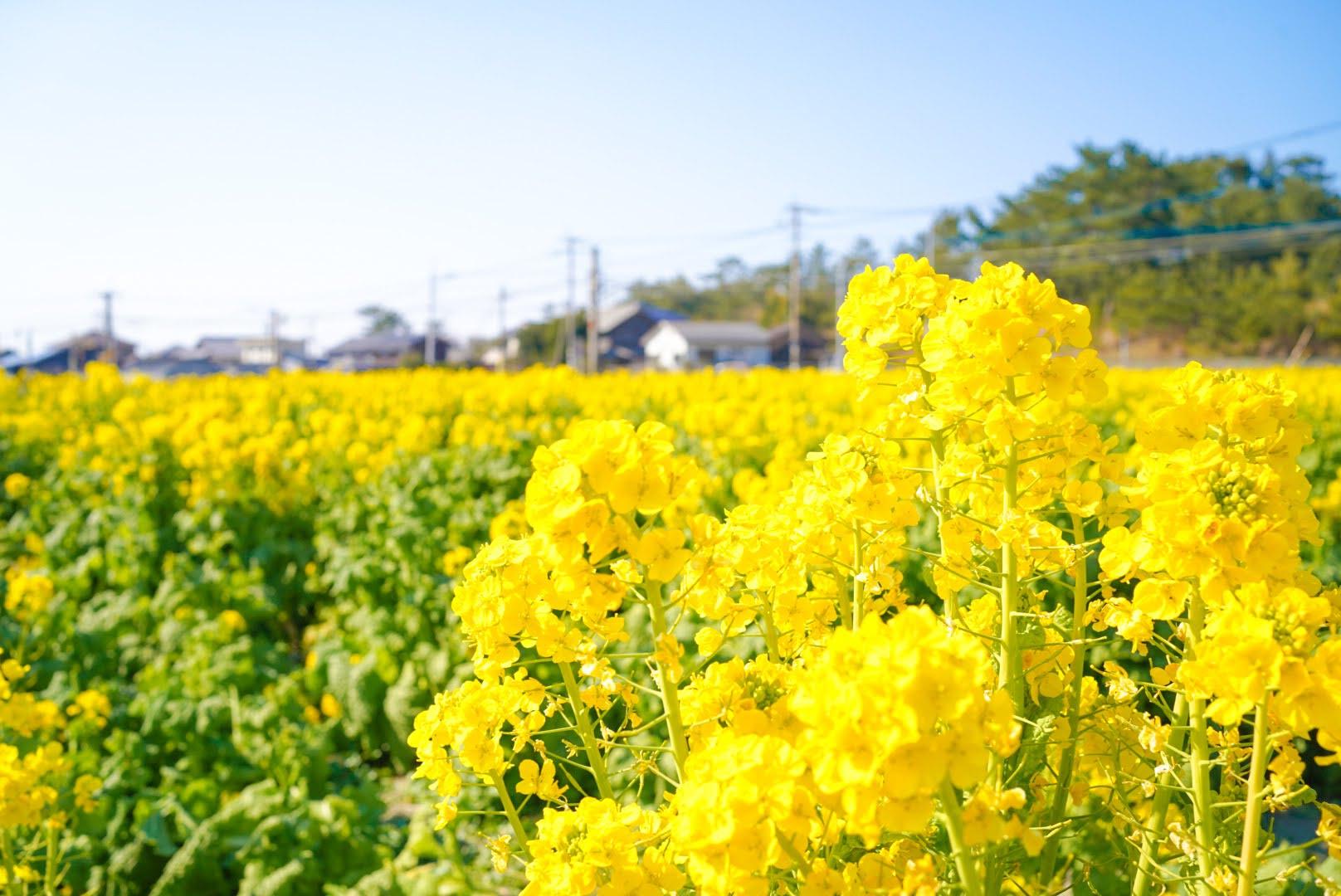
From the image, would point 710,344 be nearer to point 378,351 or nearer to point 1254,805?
point 378,351

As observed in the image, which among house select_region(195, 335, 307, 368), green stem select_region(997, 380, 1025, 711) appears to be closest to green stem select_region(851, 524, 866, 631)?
green stem select_region(997, 380, 1025, 711)

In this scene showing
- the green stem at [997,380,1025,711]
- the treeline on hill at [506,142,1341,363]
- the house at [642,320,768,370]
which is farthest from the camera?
the house at [642,320,768,370]

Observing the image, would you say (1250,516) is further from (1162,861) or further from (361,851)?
(361,851)

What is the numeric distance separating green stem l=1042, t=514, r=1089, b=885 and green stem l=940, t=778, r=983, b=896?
0.40 meters

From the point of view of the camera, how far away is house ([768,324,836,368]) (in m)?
54.7

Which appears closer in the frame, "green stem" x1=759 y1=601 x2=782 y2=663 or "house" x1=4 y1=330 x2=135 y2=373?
"green stem" x1=759 y1=601 x2=782 y2=663

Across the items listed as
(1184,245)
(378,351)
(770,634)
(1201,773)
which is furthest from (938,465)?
(378,351)

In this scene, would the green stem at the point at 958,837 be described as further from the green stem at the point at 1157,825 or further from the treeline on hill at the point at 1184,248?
the treeline on hill at the point at 1184,248

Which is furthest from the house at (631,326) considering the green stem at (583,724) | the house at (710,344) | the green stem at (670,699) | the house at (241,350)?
the green stem at (670,699)

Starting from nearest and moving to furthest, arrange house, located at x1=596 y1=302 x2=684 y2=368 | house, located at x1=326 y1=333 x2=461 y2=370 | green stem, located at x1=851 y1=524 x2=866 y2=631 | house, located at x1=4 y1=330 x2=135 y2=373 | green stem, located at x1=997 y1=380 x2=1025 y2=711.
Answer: green stem, located at x1=997 y1=380 x2=1025 y2=711
green stem, located at x1=851 y1=524 x2=866 y2=631
house, located at x1=4 y1=330 x2=135 y2=373
house, located at x1=326 y1=333 x2=461 y2=370
house, located at x1=596 y1=302 x2=684 y2=368

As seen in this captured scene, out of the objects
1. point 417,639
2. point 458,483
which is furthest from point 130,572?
point 417,639

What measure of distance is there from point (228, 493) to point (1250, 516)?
596 cm

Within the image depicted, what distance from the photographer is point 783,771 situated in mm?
823

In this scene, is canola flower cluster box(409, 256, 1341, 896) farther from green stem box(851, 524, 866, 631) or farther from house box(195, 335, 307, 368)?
house box(195, 335, 307, 368)
